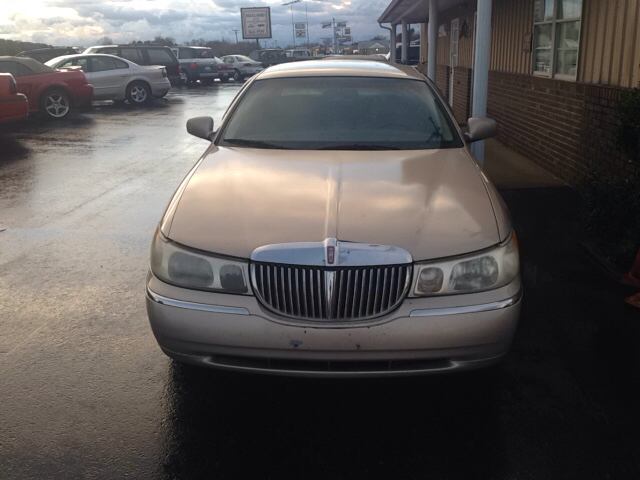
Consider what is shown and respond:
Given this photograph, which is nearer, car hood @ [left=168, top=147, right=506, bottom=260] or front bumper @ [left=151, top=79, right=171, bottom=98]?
car hood @ [left=168, top=147, right=506, bottom=260]

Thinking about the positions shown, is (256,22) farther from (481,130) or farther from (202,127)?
(481,130)

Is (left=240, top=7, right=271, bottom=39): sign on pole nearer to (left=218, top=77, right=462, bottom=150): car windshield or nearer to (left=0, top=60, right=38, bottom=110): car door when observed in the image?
(left=0, top=60, right=38, bottom=110): car door

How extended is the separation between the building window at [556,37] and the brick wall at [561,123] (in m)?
0.20

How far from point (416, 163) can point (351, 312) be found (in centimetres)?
137

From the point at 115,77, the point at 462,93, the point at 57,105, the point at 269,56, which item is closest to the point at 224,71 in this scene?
the point at 269,56

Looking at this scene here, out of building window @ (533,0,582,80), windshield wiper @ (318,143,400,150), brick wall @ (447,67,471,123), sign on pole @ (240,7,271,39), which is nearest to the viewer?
windshield wiper @ (318,143,400,150)

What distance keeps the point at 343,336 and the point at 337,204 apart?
71 centimetres

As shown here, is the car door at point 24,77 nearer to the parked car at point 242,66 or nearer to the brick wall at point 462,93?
the brick wall at point 462,93

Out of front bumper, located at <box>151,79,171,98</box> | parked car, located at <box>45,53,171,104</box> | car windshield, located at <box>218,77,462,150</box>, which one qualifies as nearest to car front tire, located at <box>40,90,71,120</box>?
parked car, located at <box>45,53,171,104</box>

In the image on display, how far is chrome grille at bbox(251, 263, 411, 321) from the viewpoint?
2.92 meters

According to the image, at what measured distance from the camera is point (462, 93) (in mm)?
16828

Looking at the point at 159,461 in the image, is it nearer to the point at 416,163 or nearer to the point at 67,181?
the point at 416,163

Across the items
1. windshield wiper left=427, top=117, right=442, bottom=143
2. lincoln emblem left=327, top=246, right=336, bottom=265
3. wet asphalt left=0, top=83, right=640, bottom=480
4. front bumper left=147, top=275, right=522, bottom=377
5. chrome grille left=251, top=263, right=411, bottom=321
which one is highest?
windshield wiper left=427, top=117, right=442, bottom=143

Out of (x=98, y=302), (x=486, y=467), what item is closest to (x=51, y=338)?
(x=98, y=302)
